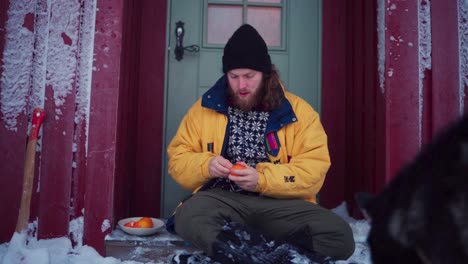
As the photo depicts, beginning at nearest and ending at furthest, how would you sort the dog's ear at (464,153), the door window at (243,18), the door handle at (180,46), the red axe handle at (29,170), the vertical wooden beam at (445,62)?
the dog's ear at (464,153) < the red axe handle at (29,170) < the vertical wooden beam at (445,62) < the door handle at (180,46) < the door window at (243,18)

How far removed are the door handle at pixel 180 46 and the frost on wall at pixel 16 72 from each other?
106 cm

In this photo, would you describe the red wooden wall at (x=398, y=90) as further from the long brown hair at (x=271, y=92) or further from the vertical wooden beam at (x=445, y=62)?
the long brown hair at (x=271, y=92)

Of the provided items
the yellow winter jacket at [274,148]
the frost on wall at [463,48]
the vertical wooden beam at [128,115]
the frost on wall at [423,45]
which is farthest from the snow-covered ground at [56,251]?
the frost on wall at [463,48]

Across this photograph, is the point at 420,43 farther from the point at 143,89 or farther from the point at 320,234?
the point at 143,89

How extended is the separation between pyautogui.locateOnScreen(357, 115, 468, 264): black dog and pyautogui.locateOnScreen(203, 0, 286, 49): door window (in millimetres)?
2812

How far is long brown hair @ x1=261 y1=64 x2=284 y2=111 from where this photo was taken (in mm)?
2627

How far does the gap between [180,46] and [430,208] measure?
284 centimetres

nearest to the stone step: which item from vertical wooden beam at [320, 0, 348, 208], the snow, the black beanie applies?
the black beanie

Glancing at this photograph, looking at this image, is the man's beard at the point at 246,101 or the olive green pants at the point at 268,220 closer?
the olive green pants at the point at 268,220

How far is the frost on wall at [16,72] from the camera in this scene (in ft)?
8.79

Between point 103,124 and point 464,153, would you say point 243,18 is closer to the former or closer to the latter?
point 103,124

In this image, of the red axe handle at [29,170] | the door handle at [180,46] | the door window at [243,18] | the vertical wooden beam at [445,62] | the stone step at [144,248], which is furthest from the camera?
the door window at [243,18]

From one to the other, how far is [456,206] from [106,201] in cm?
227

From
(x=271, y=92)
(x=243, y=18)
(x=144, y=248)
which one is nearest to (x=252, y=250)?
(x=144, y=248)
